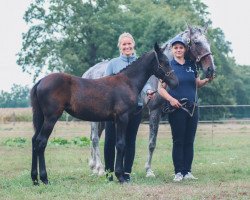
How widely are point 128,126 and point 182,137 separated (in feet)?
2.96

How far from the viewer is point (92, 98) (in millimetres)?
7945

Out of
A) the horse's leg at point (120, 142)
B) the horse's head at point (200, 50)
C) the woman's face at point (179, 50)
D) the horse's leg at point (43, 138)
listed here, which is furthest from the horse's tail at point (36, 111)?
the horse's head at point (200, 50)

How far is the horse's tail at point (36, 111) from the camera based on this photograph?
7.88 metres

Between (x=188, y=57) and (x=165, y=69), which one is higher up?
(x=188, y=57)

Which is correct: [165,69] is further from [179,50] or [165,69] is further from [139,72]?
[179,50]

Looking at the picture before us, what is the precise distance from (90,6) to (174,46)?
43422mm

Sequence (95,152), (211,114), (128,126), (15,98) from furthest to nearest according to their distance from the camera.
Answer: (15,98), (211,114), (95,152), (128,126)

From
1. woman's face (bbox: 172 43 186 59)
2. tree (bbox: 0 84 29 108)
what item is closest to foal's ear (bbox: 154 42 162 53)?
woman's face (bbox: 172 43 186 59)

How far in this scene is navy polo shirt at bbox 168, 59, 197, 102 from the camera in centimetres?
869

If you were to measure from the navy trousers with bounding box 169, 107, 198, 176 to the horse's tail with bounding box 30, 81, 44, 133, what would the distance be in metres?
2.12

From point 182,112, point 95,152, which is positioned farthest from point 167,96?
point 95,152

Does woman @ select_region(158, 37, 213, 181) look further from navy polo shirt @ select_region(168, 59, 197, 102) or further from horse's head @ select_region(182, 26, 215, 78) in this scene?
horse's head @ select_region(182, 26, 215, 78)

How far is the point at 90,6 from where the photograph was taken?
5119 cm

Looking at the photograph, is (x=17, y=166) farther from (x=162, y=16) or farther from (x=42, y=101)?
(x=162, y=16)
